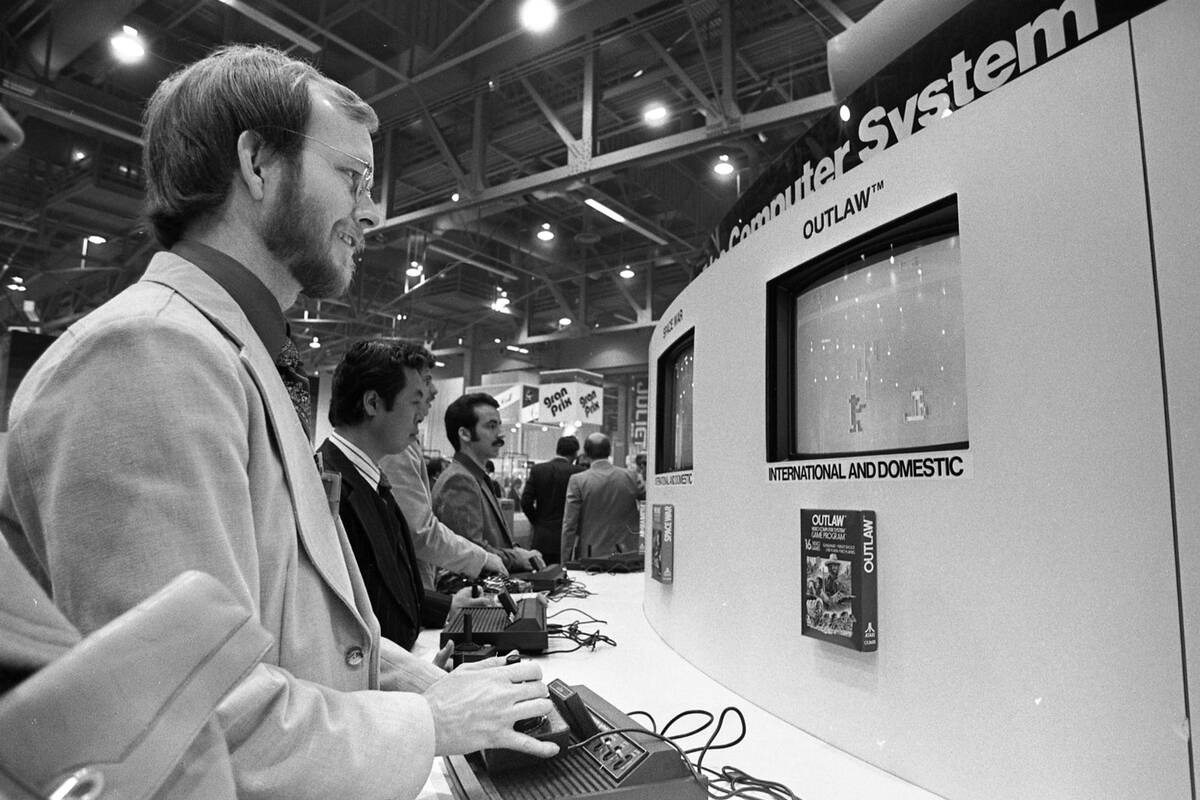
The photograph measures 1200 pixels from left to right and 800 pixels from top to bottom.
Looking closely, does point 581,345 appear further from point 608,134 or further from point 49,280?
point 49,280

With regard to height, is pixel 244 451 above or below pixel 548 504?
above

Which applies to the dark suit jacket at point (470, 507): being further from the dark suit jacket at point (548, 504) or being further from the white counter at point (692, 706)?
the dark suit jacket at point (548, 504)

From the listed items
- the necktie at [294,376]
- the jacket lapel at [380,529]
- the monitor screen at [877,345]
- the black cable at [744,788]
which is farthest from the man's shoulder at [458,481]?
the black cable at [744,788]

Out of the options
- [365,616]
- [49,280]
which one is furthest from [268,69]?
[49,280]

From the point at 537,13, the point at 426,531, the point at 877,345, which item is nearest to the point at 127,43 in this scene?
the point at 537,13

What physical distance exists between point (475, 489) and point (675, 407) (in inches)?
51.5

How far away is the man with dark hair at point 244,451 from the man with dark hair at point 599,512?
3510 mm

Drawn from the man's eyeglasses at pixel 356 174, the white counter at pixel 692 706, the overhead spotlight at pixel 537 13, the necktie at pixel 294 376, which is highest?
the overhead spotlight at pixel 537 13

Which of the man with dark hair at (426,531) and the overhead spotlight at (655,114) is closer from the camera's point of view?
the man with dark hair at (426,531)

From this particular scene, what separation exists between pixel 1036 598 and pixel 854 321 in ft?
2.01

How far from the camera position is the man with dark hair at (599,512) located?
15.4 ft

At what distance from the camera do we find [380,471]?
2.18 m

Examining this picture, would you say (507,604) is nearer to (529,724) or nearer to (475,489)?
(529,724)

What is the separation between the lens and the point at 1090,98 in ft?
3.27
